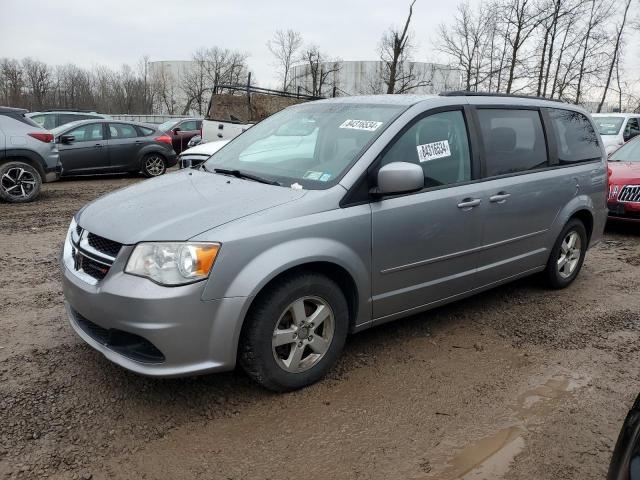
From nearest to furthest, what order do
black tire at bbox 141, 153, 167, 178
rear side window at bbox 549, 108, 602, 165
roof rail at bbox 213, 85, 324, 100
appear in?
rear side window at bbox 549, 108, 602, 165 < black tire at bbox 141, 153, 167, 178 < roof rail at bbox 213, 85, 324, 100

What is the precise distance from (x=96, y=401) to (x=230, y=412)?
2.45 ft

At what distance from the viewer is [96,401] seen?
300 cm

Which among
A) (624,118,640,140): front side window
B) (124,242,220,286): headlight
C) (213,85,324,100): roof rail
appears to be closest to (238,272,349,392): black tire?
(124,242,220,286): headlight

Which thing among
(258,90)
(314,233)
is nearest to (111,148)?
(258,90)

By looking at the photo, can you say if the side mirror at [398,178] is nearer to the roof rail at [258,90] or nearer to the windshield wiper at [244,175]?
the windshield wiper at [244,175]

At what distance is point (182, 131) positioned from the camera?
19734 mm

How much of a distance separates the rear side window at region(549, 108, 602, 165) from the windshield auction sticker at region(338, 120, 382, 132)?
80.9 inches

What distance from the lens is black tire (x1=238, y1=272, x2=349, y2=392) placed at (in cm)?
288

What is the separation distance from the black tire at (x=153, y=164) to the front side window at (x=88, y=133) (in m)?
1.15

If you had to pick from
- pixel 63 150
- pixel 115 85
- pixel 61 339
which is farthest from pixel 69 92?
pixel 61 339

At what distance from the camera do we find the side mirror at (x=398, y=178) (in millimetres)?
3193

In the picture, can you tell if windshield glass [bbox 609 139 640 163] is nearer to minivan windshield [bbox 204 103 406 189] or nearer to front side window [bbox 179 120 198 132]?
minivan windshield [bbox 204 103 406 189]

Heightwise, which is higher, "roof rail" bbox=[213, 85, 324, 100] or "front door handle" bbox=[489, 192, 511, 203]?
"roof rail" bbox=[213, 85, 324, 100]

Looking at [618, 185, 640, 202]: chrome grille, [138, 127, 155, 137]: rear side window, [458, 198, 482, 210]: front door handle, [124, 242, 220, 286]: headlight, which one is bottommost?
[618, 185, 640, 202]: chrome grille
